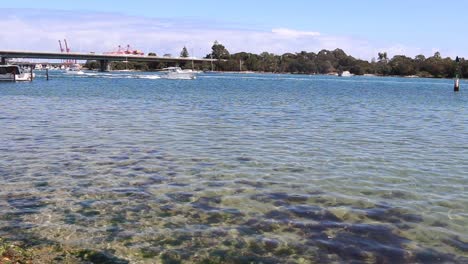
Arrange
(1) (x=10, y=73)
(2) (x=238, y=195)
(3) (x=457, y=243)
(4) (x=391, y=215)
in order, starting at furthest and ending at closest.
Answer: (1) (x=10, y=73) → (2) (x=238, y=195) → (4) (x=391, y=215) → (3) (x=457, y=243)

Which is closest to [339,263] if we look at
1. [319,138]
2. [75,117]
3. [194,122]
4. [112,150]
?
[112,150]

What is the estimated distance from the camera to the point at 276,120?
110ft

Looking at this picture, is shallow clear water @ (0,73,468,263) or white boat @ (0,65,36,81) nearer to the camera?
shallow clear water @ (0,73,468,263)

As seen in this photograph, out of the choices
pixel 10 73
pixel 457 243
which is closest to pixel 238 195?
pixel 457 243

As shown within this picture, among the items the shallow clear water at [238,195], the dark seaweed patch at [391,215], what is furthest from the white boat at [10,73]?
the dark seaweed patch at [391,215]

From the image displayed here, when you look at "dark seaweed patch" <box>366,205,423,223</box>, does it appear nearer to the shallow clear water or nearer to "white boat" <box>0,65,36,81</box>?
the shallow clear water

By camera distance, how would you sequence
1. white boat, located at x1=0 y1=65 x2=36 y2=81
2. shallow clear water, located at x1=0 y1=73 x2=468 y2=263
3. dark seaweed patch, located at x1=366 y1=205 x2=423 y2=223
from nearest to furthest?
shallow clear water, located at x1=0 y1=73 x2=468 y2=263 → dark seaweed patch, located at x1=366 y1=205 x2=423 y2=223 → white boat, located at x1=0 y1=65 x2=36 y2=81

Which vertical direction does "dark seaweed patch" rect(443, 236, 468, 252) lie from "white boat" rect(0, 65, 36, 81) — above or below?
below

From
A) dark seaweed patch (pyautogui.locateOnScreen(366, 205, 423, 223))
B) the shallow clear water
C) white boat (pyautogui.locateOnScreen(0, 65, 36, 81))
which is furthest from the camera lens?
white boat (pyautogui.locateOnScreen(0, 65, 36, 81))

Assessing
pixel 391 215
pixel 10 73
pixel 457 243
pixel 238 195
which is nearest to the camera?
pixel 457 243

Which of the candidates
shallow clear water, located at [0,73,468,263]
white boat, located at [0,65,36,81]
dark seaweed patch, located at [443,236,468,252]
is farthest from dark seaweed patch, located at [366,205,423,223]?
white boat, located at [0,65,36,81]

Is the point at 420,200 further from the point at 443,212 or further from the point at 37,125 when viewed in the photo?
the point at 37,125

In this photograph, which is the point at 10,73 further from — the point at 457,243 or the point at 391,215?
the point at 457,243

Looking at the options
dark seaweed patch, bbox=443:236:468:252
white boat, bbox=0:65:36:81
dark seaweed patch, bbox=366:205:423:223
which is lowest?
dark seaweed patch, bbox=443:236:468:252
